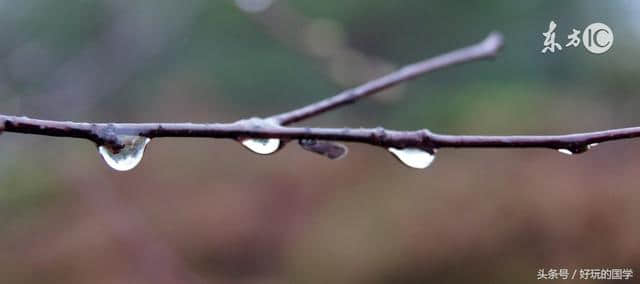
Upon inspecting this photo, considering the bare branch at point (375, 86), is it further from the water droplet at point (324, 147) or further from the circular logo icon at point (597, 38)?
the circular logo icon at point (597, 38)

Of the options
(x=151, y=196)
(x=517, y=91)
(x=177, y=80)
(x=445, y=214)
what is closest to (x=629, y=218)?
(x=445, y=214)

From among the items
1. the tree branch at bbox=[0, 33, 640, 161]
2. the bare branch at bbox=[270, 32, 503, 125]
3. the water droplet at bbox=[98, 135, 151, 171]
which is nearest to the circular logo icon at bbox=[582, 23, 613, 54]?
the bare branch at bbox=[270, 32, 503, 125]

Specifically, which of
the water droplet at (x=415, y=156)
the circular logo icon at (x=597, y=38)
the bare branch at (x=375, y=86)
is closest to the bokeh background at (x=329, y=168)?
the circular logo icon at (x=597, y=38)

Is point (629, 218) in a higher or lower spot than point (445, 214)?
lower

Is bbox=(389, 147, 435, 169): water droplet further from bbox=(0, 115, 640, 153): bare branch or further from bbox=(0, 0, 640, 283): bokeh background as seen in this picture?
bbox=(0, 0, 640, 283): bokeh background

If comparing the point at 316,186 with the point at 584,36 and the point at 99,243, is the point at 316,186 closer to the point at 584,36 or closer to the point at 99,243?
the point at 99,243

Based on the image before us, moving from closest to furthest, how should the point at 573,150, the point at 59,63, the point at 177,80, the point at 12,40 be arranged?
1. the point at 573,150
2. the point at 12,40
3. the point at 59,63
4. the point at 177,80
